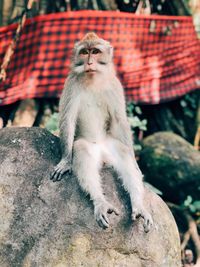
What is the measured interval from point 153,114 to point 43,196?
3922 mm

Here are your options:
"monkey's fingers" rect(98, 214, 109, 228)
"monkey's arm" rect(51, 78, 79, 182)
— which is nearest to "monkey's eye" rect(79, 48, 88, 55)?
"monkey's arm" rect(51, 78, 79, 182)

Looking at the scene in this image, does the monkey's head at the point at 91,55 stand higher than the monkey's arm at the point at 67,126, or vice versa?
the monkey's head at the point at 91,55

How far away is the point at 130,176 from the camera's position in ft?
15.5

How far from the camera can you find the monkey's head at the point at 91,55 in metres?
4.97

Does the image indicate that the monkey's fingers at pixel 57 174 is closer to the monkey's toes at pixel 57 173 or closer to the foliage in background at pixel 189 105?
the monkey's toes at pixel 57 173

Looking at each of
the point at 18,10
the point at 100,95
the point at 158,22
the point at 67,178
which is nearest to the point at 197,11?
the point at 158,22

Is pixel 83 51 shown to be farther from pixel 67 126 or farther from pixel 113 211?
pixel 113 211

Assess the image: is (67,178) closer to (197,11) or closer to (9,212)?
(9,212)

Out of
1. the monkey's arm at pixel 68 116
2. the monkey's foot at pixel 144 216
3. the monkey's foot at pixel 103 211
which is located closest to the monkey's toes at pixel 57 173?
the monkey's arm at pixel 68 116

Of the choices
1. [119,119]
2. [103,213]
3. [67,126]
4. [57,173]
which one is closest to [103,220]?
[103,213]

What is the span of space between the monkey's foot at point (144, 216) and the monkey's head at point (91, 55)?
127 centimetres

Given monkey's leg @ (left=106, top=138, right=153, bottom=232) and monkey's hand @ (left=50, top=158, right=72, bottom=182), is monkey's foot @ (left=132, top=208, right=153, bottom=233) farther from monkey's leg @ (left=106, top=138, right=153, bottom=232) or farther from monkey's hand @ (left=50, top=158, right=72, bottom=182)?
monkey's hand @ (left=50, top=158, right=72, bottom=182)

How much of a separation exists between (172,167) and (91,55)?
2472 mm

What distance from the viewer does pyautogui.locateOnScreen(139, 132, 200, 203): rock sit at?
277 inches
